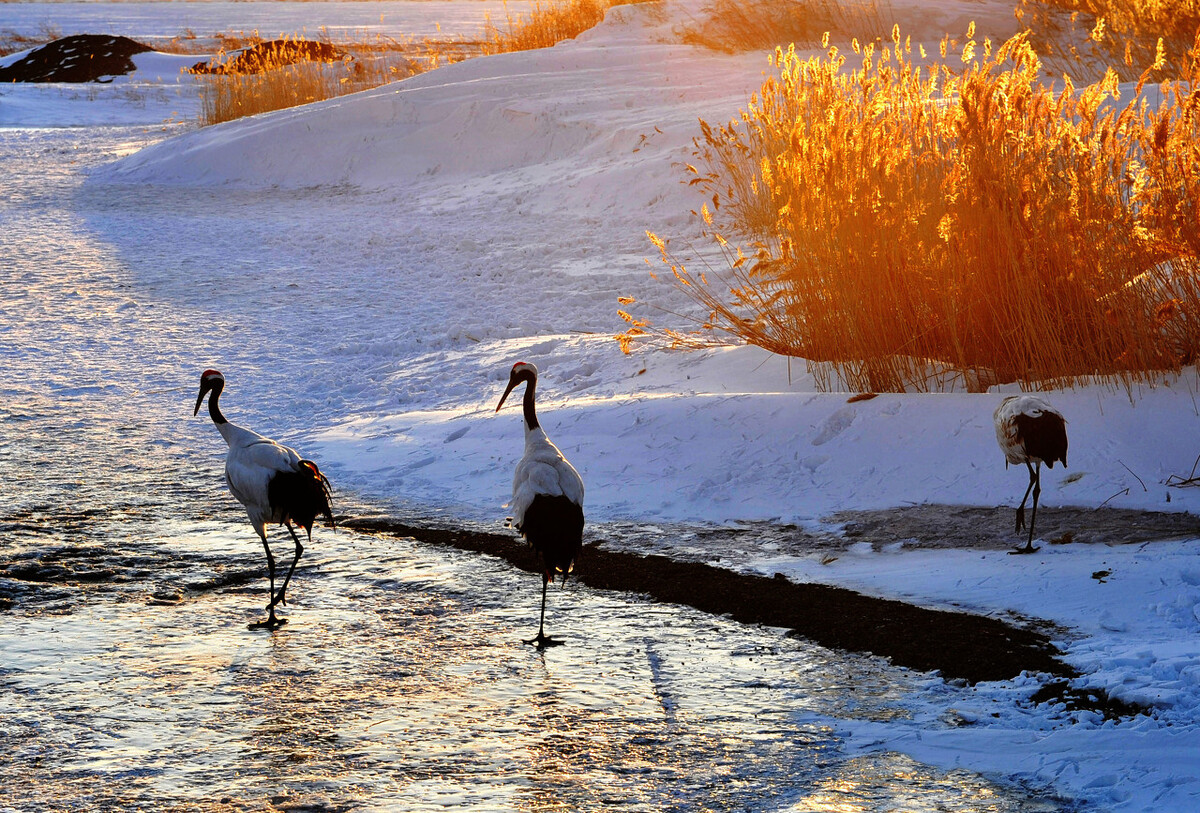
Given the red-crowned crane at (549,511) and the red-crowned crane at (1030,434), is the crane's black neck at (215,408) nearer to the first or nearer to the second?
the red-crowned crane at (549,511)

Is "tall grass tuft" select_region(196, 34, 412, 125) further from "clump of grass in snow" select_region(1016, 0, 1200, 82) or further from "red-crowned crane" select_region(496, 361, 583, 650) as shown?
"red-crowned crane" select_region(496, 361, 583, 650)

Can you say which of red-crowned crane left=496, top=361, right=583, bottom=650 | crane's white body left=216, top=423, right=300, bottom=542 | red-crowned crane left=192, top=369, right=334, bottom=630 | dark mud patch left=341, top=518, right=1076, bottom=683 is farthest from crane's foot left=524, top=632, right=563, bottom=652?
crane's white body left=216, top=423, right=300, bottom=542

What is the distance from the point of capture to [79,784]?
11.2 feet

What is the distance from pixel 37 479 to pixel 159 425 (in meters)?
1.24

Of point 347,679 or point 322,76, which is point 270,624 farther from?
point 322,76

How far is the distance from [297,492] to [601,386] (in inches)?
130

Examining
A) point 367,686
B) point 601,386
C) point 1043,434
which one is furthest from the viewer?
point 601,386

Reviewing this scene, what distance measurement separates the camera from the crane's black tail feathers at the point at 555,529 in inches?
183

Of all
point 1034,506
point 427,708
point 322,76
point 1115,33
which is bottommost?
point 427,708

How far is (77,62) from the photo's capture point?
109 feet

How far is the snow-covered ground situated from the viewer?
403 centimetres

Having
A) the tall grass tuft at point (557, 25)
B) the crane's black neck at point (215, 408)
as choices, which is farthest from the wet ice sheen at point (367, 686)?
the tall grass tuft at point (557, 25)

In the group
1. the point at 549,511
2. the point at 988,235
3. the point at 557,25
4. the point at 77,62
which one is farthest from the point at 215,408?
the point at 77,62

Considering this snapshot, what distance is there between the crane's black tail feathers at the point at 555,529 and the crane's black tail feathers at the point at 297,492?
101 cm
